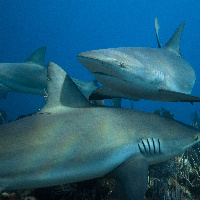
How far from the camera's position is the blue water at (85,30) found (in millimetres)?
101956

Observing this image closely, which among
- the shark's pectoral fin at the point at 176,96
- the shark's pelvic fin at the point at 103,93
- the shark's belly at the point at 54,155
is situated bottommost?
the shark's belly at the point at 54,155

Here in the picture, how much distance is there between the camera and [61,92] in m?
2.81

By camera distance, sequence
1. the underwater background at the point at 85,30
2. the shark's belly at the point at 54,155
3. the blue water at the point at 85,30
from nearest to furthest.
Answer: the shark's belly at the point at 54,155
the underwater background at the point at 85,30
the blue water at the point at 85,30

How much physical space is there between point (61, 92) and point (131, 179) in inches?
61.2

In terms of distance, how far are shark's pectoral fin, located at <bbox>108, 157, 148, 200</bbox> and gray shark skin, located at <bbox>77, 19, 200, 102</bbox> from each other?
4.41 feet

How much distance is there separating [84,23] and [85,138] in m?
141

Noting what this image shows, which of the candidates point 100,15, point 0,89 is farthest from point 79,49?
point 0,89

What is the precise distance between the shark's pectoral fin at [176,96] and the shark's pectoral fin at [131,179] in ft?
A: 4.42

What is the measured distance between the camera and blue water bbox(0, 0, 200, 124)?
10196 centimetres

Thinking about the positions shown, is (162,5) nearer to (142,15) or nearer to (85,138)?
(142,15)

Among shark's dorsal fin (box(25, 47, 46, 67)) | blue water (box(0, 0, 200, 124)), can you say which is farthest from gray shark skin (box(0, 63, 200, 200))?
blue water (box(0, 0, 200, 124))

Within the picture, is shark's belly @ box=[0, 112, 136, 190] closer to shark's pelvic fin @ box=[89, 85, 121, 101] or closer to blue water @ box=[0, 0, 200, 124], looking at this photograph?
shark's pelvic fin @ box=[89, 85, 121, 101]

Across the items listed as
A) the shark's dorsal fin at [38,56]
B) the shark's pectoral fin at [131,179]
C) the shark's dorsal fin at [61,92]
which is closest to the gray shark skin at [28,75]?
the shark's dorsal fin at [38,56]

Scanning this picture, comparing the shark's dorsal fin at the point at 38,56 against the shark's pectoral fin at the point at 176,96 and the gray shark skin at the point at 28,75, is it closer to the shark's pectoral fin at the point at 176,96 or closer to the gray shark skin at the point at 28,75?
the gray shark skin at the point at 28,75
